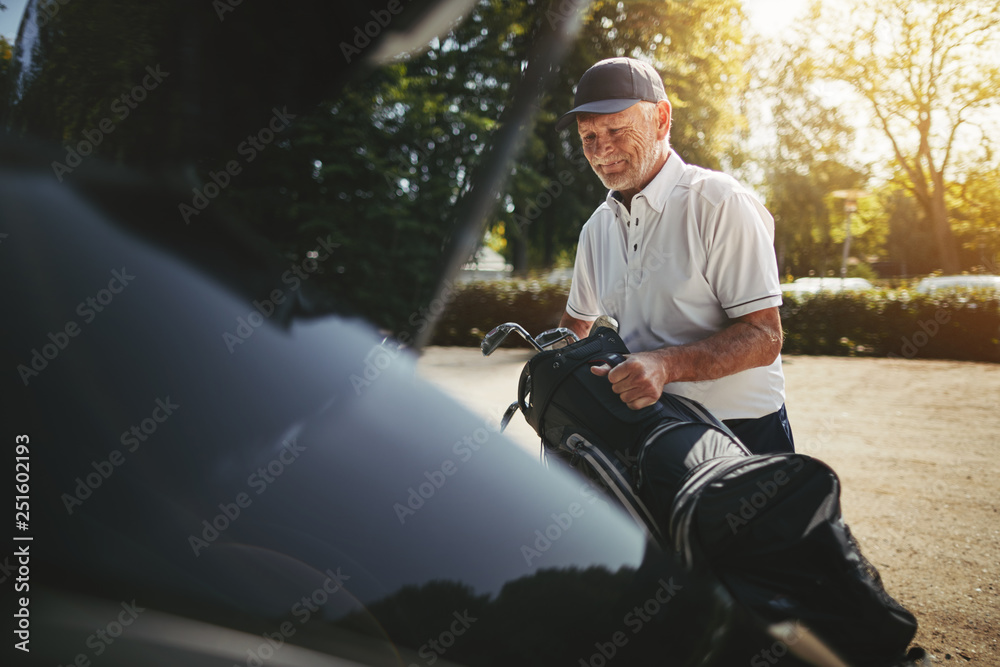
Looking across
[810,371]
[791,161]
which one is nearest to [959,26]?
[791,161]

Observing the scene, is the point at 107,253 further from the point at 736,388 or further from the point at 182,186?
the point at 736,388

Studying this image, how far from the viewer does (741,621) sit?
43.3 inches
